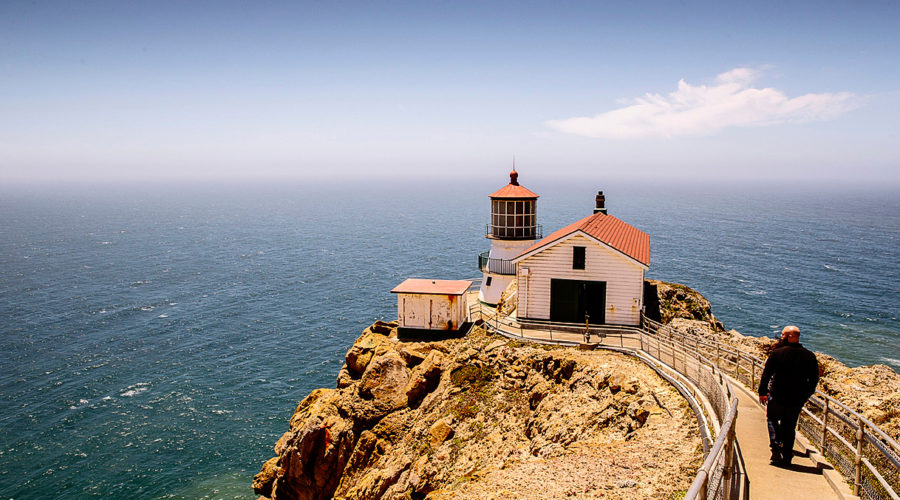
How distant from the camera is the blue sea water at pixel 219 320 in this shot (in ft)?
92.2

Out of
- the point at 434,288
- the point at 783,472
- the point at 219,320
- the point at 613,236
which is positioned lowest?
the point at 219,320

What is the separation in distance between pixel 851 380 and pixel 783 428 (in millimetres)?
10888

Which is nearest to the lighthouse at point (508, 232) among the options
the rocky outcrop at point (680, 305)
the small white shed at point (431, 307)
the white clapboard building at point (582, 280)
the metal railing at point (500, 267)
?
the metal railing at point (500, 267)

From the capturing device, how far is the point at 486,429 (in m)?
16.4

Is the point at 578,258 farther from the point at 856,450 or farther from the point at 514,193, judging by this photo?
the point at 856,450

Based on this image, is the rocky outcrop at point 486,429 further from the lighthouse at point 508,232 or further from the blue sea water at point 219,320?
the blue sea water at point 219,320

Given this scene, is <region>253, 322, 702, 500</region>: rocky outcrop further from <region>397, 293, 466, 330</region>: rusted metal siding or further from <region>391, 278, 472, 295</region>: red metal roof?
<region>391, 278, 472, 295</region>: red metal roof

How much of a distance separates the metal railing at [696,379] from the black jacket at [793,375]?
0.73m

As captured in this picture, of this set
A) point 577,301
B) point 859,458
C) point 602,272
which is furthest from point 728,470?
point 577,301

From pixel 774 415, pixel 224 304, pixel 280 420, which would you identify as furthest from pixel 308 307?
pixel 774 415

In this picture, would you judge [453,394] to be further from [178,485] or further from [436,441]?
[178,485]

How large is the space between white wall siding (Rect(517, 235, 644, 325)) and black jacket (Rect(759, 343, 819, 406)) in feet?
46.5

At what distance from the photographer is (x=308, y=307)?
5234 centimetres

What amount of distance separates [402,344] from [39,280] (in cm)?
5951
